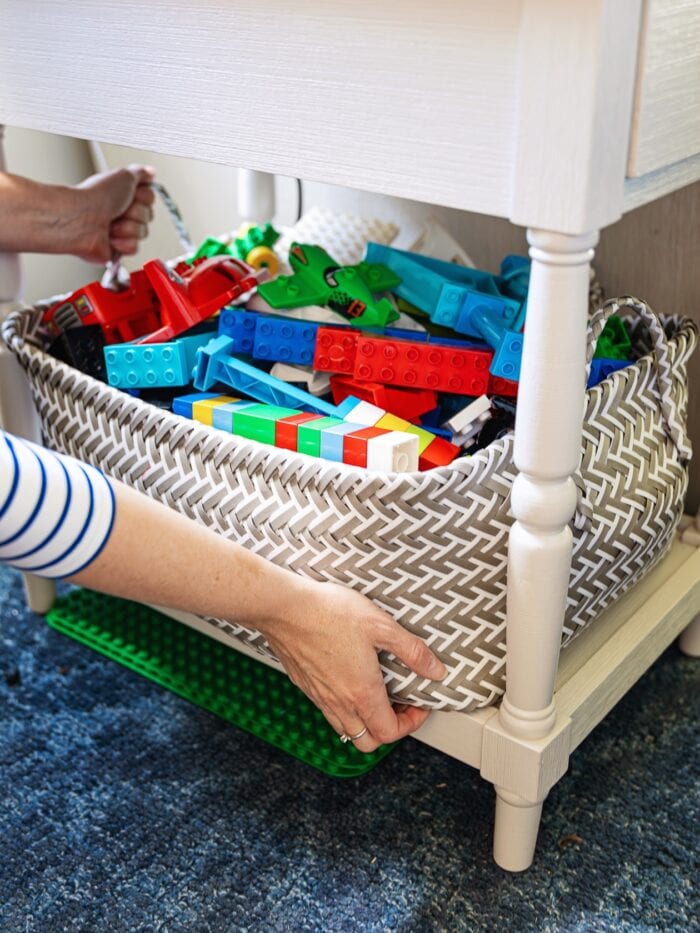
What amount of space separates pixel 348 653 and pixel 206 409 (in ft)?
0.77

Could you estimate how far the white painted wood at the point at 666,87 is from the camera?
52cm

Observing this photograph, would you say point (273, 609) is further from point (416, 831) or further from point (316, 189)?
point (316, 189)

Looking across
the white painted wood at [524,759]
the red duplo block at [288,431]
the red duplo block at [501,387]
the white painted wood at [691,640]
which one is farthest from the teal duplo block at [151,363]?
the white painted wood at [691,640]

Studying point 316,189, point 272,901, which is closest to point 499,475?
point 272,901

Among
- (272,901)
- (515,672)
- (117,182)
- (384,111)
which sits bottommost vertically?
(272,901)

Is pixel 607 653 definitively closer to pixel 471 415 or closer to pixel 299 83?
pixel 471 415

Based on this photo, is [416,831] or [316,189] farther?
[316,189]

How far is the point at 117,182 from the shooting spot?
3.35 feet

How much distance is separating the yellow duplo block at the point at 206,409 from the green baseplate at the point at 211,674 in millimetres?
265

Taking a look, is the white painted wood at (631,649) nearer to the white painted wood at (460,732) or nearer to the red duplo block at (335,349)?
the white painted wood at (460,732)

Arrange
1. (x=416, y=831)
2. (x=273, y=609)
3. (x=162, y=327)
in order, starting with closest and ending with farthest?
(x=273, y=609)
(x=416, y=831)
(x=162, y=327)

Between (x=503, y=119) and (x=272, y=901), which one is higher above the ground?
(x=503, y=119)

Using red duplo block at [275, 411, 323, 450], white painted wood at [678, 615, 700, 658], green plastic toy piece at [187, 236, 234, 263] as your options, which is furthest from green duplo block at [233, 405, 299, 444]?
white painted wood at [678, 615, 700, 658]

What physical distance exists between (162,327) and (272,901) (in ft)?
1.67
